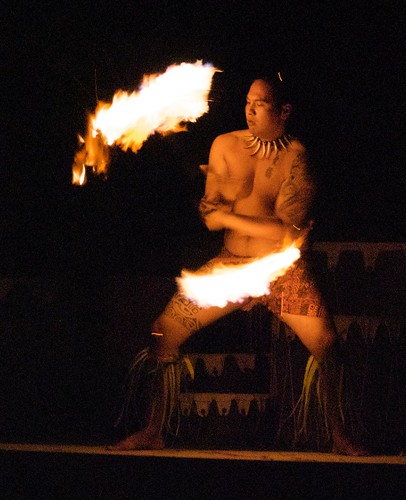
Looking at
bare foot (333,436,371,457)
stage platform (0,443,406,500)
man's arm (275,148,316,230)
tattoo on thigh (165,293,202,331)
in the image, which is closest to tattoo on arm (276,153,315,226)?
man's arm (275,148,316,230)

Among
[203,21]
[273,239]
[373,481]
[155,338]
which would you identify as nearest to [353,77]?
[203,21]

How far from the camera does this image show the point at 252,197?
596 centimetres

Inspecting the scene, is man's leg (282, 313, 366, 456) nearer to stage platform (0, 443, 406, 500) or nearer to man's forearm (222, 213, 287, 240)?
stage platform (0, 443, 406, 500)

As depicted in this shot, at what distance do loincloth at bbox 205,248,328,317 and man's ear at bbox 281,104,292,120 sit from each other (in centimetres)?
75

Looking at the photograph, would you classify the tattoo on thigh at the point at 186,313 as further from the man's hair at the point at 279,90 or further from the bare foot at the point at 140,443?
the man's hair at the point at 279,90

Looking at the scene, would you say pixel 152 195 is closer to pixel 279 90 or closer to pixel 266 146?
pixel 266 146

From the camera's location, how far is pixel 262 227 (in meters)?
5.82

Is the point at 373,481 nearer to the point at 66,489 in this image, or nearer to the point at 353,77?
the point at 66,489

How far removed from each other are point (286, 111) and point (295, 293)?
3.24ft

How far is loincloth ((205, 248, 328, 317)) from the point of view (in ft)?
18.9

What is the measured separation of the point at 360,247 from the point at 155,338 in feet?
4.78

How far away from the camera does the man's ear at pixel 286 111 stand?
5926 mm

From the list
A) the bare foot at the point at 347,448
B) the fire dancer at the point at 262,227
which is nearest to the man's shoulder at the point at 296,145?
the fire dancer at the point at 262,227

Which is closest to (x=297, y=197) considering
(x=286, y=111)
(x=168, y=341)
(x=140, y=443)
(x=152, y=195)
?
(x=286, y=111)
